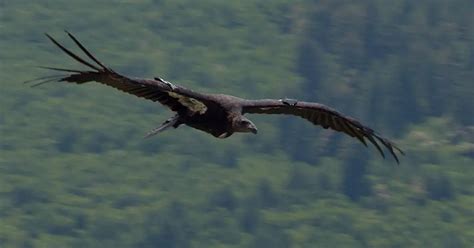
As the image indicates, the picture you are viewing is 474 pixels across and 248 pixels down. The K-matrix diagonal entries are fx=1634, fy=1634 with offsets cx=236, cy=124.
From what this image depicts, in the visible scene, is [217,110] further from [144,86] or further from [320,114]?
[320,114]

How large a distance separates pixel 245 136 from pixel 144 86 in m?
92.0

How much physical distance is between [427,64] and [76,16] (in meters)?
28.1

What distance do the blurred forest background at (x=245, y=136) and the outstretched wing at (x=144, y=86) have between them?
7285 centimetres

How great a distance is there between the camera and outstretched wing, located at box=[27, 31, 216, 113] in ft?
47.0

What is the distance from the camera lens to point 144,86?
1507cm

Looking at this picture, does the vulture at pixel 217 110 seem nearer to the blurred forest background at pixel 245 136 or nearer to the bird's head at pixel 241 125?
the bird's head at pixel 241 125

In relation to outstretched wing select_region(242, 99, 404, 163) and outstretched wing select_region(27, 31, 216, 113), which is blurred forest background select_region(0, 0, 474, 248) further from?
outstretched wing select_region(27, 31, 216, 113)

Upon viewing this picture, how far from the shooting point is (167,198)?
4094 inches

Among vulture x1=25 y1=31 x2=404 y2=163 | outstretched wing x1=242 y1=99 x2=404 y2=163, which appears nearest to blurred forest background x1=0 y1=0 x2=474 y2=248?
outstretched wing x1=242 y1=99 x2=404 y2=163

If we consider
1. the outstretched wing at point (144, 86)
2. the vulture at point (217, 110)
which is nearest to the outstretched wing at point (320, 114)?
the vulture at point (217, 110)

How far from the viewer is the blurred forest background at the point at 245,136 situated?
97.8 meters

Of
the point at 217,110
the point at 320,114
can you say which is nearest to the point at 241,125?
the point at 217,110

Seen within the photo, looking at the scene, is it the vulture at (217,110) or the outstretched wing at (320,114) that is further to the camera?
the outstretched wing at (320,114)

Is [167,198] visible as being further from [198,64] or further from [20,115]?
[198,64]
